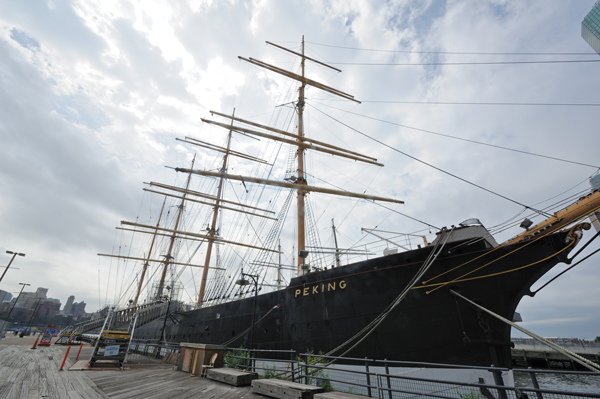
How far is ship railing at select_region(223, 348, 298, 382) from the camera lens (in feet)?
22.5

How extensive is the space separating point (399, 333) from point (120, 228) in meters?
34.7

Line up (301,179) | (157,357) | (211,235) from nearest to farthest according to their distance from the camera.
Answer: (157,357)
(301,179)
(211,235)

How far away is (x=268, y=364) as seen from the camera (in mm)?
10352

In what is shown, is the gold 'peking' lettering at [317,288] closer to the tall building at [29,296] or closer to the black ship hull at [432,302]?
the black ship hull at [432,302]

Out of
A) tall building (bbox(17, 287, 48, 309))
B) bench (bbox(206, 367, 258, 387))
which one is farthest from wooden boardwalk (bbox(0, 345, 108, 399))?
tall building (bbox(17, 287, 48, 309))

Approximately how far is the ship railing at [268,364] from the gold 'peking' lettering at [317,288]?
2109 millimetres

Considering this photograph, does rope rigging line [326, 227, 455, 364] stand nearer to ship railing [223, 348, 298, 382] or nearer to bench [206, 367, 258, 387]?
ship railing [223, 348, 298, 382]

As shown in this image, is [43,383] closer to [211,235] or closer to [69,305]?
[211,235]

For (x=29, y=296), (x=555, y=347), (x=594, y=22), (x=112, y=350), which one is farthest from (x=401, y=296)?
(x=29, y=296)

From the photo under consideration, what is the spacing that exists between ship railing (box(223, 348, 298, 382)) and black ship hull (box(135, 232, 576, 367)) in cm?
97

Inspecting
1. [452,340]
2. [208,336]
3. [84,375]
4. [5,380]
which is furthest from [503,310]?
[208,336]

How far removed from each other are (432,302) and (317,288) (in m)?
3.92

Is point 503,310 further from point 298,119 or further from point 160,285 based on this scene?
point 160,285

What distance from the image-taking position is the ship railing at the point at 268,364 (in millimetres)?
6859
